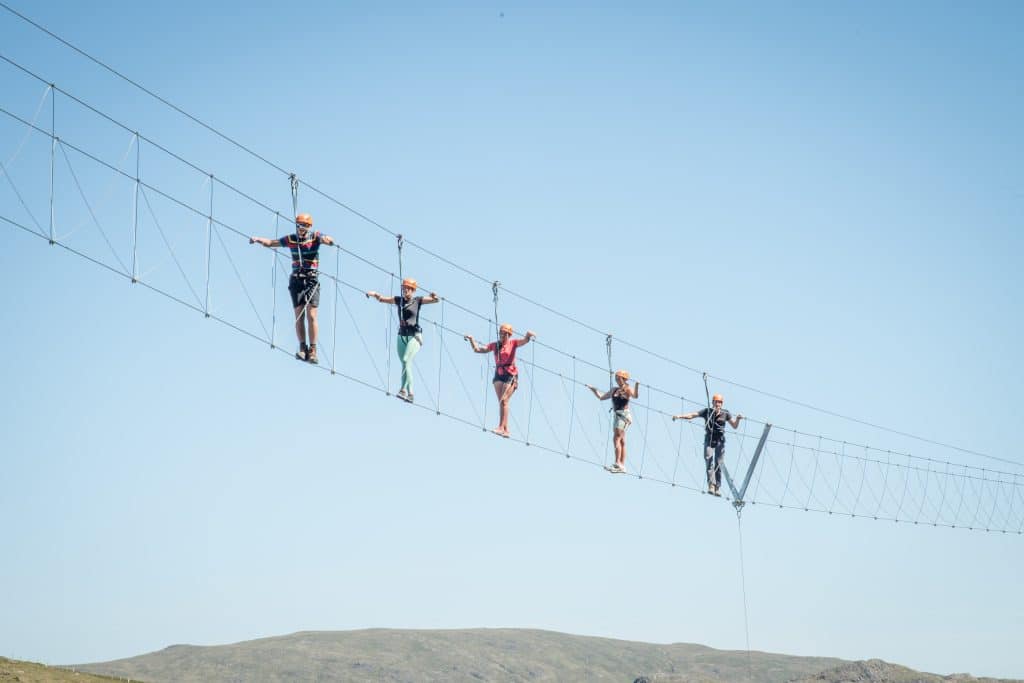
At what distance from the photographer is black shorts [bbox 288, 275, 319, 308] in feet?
111

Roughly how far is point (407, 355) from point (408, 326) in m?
0.78

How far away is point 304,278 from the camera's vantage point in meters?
33.7

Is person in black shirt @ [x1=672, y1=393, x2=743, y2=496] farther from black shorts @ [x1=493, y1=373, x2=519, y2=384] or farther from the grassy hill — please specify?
the grassy hill

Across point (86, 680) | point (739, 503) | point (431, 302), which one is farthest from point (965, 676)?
point (431, 302)

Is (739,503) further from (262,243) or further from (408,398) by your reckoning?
(262,243)

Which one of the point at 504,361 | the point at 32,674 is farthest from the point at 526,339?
the point at 32,674

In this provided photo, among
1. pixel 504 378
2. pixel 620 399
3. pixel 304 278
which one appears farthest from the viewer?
pixel 620 399

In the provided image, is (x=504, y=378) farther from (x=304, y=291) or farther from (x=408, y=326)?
(x=304, y=291)

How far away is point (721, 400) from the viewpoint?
146ft

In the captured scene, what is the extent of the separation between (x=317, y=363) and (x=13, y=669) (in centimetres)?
9346

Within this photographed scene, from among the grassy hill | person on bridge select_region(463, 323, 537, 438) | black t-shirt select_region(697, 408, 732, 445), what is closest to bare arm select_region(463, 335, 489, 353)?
person on bridge select_region(463, 323, 537, 438)

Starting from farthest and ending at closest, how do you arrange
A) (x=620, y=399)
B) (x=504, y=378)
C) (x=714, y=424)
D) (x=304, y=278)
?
(x=714, y=424) → (x=620, y=399) → (x=504, y=378) → (x=304, y=278)

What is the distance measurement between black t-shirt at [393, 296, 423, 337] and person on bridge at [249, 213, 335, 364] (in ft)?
9.85

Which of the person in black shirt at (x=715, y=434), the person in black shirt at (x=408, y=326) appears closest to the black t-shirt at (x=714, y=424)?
the person in black shirt at (x=715, y=434)
